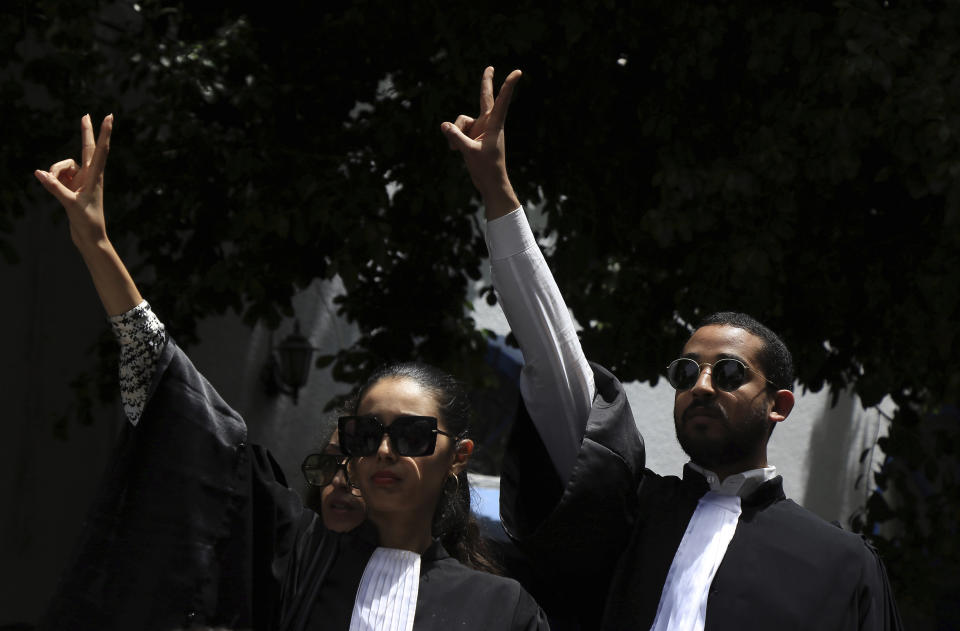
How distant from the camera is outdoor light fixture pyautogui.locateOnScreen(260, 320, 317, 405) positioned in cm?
909

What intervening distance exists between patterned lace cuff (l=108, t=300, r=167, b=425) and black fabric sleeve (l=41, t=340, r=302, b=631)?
3 centimetres

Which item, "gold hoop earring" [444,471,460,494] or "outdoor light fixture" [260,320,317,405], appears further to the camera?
"outdoor light fixture" [260,320,317,405]

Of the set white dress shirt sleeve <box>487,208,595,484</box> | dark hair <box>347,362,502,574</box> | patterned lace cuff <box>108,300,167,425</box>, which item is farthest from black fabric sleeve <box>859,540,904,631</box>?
patterned lace cuff <box>108,300,167,425</box>

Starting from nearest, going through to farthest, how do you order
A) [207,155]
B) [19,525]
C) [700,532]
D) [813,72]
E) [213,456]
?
1. [213,456]
2. [700,532]
3. [813,72]
4. [207,155]
5. [19,525]

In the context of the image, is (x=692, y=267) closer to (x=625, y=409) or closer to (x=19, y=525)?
(x=625, y=409)

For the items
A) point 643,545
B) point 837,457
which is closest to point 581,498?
point 643,545

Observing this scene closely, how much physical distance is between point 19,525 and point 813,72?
5.97m

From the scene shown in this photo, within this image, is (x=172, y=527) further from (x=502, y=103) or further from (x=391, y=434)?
(x=502, y=103)

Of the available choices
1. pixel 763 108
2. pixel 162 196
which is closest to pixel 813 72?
pixel 763 108

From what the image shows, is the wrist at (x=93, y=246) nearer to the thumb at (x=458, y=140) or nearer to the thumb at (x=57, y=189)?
the thumb at (x=57, y=189)

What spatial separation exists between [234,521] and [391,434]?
0.36 metres

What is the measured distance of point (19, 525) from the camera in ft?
27.0

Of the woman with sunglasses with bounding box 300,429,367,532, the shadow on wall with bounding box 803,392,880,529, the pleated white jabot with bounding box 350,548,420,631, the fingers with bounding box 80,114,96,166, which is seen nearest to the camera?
the pleated white jabot with bounding box 350,548,420,631

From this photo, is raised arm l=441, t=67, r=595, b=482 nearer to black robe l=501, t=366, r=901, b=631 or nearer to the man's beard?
black robe l=501, t=366, r=901, b=631
